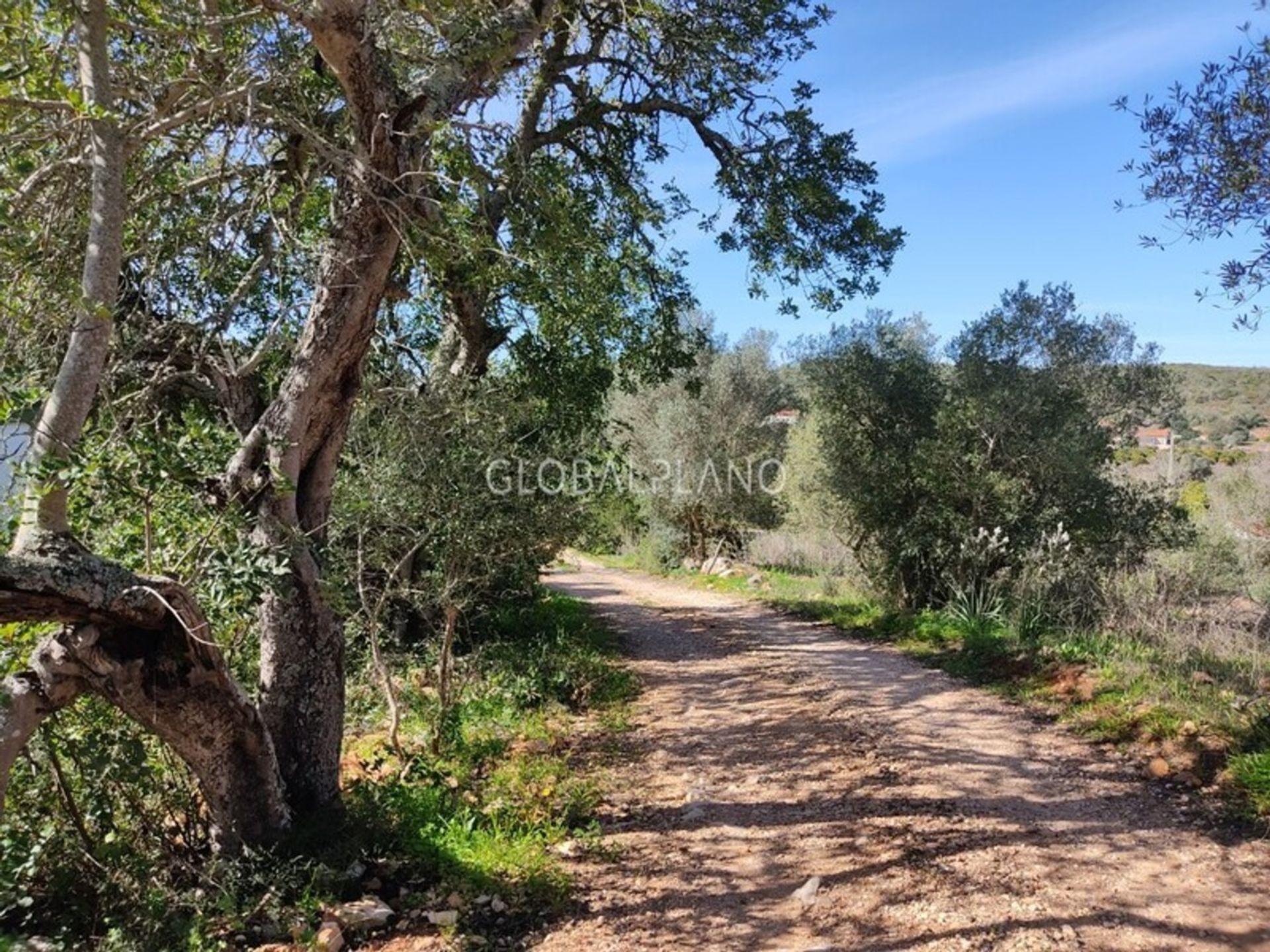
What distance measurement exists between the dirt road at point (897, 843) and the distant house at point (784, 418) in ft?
51.1

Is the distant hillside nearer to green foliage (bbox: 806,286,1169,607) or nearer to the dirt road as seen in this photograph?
green foliage (bbox: 806,286,1169,607)

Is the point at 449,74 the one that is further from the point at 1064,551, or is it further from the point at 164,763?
the point at 1064,551

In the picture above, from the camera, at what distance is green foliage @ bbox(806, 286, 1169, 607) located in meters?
10.8

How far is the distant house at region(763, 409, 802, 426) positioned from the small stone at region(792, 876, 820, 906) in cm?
1885

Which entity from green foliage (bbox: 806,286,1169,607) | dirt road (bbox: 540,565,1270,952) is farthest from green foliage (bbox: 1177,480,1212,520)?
dirt road (bbox: 540,565,1270,952)

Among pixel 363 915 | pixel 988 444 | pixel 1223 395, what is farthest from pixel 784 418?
pixel 1223 395

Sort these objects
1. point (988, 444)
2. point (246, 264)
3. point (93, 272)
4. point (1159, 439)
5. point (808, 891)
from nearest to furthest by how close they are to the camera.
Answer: point (93, 272), point (808, 891), point (246, 264), point (988, 444), point (1159, 439)

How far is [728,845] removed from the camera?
4828mm

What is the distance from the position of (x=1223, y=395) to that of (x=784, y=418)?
40075 millimetres

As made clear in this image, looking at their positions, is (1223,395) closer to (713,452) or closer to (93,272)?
(713,452)

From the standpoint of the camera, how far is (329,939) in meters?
3.67

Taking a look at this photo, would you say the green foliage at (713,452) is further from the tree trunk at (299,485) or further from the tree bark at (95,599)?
the tree bark at (95,599)

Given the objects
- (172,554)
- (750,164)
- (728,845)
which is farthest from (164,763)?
(750,164)

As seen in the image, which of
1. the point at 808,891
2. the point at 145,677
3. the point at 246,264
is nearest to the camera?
the point at 145,677
